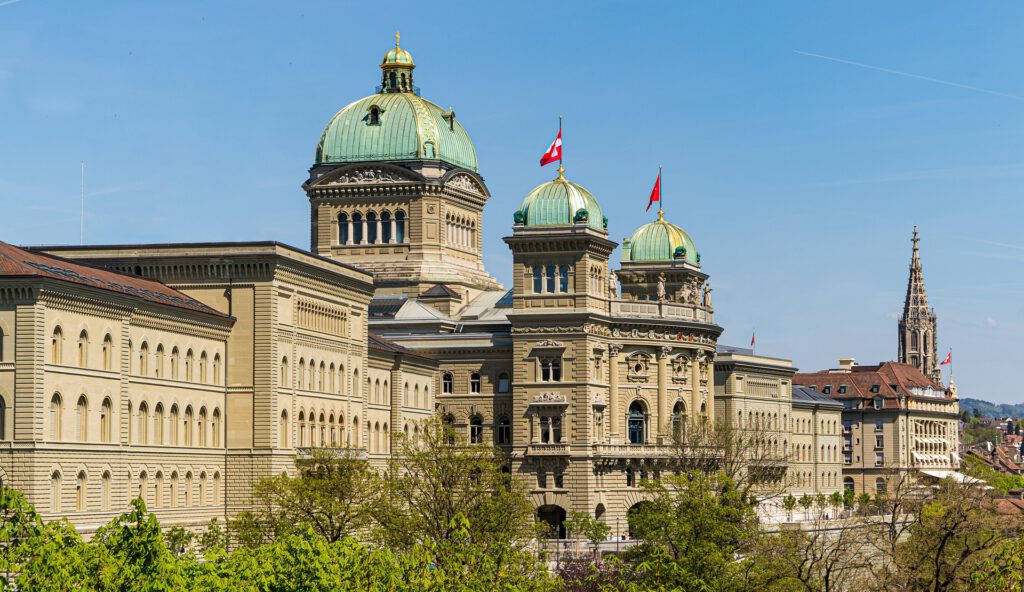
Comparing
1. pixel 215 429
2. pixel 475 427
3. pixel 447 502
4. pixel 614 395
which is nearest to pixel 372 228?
pixel 475 427

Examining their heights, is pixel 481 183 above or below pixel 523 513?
above

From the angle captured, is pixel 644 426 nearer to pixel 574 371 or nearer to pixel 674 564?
pixel 574 371

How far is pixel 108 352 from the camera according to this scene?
112875mm

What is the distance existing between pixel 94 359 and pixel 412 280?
76978 millimetres

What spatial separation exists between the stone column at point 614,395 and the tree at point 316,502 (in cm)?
4661

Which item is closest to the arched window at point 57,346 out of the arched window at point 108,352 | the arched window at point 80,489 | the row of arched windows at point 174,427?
the arched window at point 108,352

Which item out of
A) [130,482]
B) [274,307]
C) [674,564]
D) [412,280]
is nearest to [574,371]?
[412,280]

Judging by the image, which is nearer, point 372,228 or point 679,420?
point 679,420

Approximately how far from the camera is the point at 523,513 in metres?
122

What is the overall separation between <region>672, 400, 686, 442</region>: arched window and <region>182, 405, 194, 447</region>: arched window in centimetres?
5860

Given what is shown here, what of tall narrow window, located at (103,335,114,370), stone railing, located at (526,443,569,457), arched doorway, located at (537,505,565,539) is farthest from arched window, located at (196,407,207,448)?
stone railing, located at (526,443,569,457)

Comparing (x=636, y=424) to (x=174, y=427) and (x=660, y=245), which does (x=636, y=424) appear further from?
(x=174, y=427)

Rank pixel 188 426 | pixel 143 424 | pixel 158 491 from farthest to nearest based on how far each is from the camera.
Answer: pixel 188 426
pixel 158 491
pixel 143 424

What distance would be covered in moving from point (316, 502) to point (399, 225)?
72.6 metres
